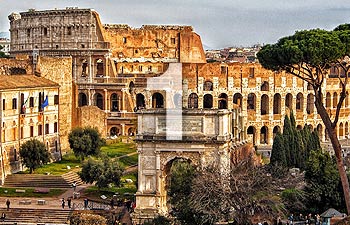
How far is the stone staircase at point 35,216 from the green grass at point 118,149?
18490 millimetres

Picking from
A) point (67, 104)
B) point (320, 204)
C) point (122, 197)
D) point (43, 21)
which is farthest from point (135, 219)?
point (43, 21)

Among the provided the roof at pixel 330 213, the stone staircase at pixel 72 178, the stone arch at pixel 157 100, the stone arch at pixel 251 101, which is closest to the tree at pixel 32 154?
the stone staircase at pixel 72 178

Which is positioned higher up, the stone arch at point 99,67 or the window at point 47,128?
the stone arch at point 99,67

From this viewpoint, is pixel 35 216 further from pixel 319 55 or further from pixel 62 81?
pixel 62 81

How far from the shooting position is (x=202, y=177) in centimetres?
4034

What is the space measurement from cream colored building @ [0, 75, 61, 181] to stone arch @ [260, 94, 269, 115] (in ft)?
114

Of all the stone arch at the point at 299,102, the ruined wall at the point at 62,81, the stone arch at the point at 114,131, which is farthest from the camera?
the stone arch at the point at 299,102

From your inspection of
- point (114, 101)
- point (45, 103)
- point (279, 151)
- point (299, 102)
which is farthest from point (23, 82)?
point (299, 102)

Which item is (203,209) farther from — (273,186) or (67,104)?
(67,104)

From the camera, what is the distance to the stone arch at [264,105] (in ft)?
301

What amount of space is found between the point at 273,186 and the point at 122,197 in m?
10.1

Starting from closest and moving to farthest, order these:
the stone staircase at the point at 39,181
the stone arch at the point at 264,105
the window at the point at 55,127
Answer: the stone staircase at the point at 39,181
the window at the point at 55,127
the stone arch at the point at 264,105

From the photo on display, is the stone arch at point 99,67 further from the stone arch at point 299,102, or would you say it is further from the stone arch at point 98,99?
the stone arch at point 299,102

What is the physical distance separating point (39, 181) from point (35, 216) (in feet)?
25.9
